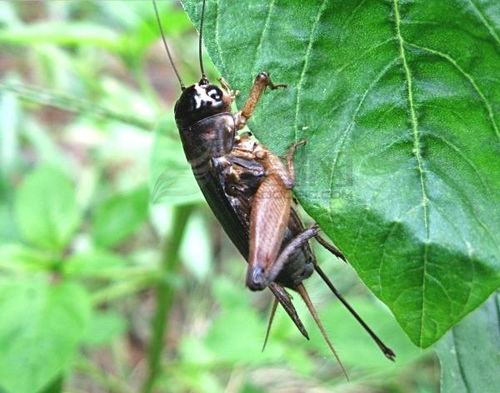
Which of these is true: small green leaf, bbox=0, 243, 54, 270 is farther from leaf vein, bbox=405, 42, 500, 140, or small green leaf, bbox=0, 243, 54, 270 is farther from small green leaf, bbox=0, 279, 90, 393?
leaf vein, bbox=405, 42, 500, 140

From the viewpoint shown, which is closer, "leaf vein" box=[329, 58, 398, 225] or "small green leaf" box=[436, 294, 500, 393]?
"leaf vein" box=[329, 58, 398, 225]

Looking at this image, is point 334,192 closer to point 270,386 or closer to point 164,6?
point 164,6

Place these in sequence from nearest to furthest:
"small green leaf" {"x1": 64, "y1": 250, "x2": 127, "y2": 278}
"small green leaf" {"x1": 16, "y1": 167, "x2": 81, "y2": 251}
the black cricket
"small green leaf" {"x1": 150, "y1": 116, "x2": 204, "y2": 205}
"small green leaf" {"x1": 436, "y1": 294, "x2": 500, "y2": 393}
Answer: "small green leaf" {"x1": 436, "y1": 294, "x2": 500, "y2": 393} → the black cricket → "small green leaf" {"x1": 150, "y1": 116, "x2": 204, "y2": 205} → "small green leaf" {"x1": 64, "y1": 250, "x2": 127, "y2": 278} → "small green leaf" {"x1": 16, "y1": 167, "x2": 81, "y2": 251}

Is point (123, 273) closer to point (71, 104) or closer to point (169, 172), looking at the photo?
point (71, 104)

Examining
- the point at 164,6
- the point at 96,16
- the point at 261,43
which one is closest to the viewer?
the point at 261,43

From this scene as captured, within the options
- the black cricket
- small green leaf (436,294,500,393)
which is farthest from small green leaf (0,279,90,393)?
small green leaf (436,294,500,393)

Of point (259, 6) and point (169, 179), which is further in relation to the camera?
point (169, 179)

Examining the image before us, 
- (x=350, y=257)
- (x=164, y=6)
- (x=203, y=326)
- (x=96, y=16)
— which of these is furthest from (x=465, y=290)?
(x=96, y=16)

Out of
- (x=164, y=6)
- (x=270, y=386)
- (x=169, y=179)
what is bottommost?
(x=270, y=386)

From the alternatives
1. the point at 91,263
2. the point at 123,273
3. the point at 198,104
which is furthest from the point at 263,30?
the point at 123,273
